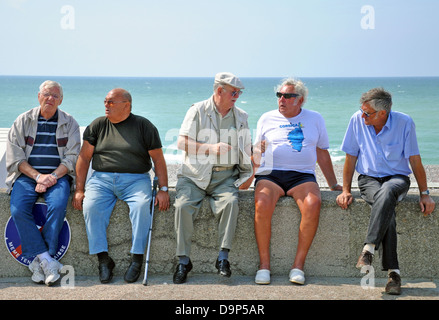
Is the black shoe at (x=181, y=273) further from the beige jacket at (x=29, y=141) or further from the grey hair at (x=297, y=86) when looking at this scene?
the grey hair at (x=297, y=86)

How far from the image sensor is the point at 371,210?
4.52 m

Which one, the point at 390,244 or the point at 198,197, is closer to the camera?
the point at 390,244

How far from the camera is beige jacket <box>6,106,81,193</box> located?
185 inches

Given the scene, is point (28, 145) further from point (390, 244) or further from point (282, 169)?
point (390, 244)

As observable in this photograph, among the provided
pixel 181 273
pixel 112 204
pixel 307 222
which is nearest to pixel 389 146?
pixel 307 222

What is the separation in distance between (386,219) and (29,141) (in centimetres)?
290

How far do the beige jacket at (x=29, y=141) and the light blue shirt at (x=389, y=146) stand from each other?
7.64 feet

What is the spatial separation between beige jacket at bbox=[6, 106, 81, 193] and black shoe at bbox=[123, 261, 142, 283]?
937 mm

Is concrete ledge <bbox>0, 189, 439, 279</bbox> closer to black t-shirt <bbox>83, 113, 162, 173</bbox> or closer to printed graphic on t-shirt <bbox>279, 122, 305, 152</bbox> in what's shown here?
black t-shirt <bbox>83, 113, 162, 173</bbox>

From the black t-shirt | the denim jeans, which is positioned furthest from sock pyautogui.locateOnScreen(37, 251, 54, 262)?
the denim jeans

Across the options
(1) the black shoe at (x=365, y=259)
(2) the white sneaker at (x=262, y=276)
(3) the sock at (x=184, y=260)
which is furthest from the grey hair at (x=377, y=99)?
(3) the sock at (x=184, y=260)

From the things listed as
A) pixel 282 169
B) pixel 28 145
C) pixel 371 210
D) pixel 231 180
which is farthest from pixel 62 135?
pixel 371 210

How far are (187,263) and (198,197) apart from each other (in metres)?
0.53

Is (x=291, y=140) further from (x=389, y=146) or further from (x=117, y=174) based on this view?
(x=117, y=174)
